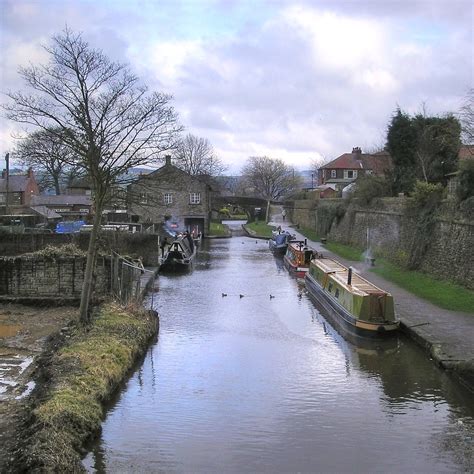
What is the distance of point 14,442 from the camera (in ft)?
27.5

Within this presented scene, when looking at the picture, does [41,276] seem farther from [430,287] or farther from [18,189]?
[18,189]

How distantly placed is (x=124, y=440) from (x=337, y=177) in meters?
80.2

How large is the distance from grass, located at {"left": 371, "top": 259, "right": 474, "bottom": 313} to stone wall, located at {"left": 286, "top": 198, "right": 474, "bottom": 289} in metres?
0.42

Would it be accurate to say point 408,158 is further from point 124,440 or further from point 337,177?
point 337,177

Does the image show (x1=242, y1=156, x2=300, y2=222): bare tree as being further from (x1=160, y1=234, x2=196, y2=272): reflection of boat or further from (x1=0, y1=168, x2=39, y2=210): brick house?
(x1=160, y1=234, x2=196, y2=272): reflection of boat

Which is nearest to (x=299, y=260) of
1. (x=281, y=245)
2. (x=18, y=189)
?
(x=281, y=245)

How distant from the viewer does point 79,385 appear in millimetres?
10531

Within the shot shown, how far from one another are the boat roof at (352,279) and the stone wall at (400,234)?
358 cm

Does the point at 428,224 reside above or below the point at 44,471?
above

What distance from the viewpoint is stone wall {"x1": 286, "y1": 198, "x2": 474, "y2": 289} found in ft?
71.3

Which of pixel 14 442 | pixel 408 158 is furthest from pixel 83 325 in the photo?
pixel 408 158

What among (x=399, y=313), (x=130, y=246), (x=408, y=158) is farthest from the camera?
(x=408, y=158)

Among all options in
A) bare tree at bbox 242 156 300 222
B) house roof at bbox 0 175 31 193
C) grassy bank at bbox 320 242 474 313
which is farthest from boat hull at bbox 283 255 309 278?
bare tree at bbox 242 156 300 222

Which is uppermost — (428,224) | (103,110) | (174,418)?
(103,110)
